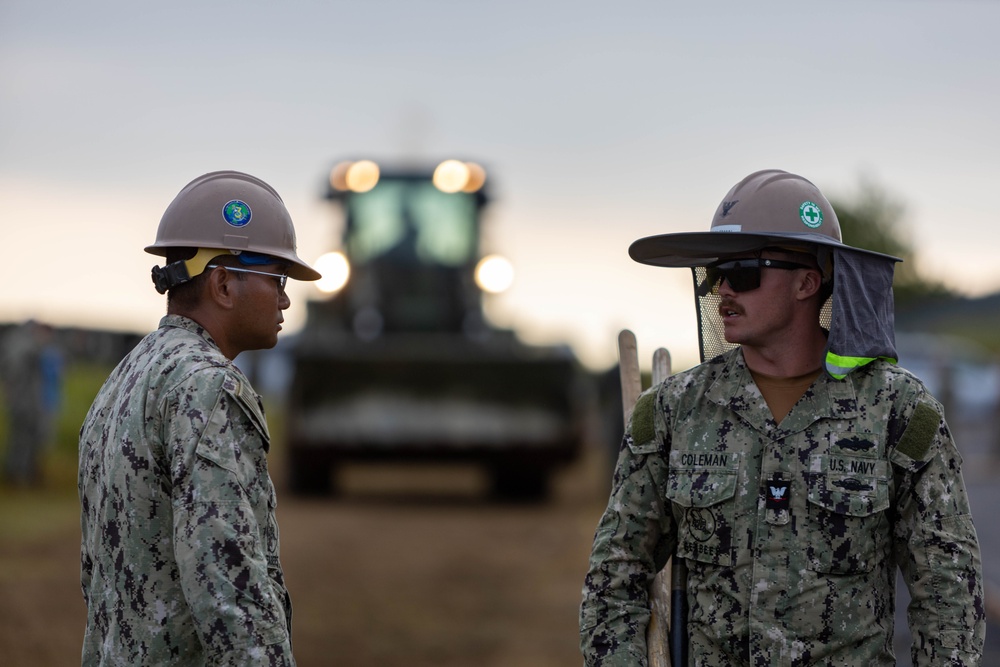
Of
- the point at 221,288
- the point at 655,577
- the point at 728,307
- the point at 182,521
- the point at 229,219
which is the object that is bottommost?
the point at 655,577

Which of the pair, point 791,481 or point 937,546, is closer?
point 937,546

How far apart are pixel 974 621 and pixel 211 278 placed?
180 centimetres

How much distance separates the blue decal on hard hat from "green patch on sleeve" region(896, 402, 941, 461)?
1.52 meters

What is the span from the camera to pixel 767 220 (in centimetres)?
317

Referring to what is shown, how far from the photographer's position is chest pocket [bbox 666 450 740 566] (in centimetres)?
301

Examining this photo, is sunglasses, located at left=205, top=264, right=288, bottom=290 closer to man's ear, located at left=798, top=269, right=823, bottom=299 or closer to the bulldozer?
man's ear, located at left=798, top=269, right=823, bottom=299

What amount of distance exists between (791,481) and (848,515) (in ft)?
0.47

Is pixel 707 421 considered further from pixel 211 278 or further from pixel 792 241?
pixel 211 278

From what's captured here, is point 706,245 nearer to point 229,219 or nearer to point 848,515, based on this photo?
point 848,515

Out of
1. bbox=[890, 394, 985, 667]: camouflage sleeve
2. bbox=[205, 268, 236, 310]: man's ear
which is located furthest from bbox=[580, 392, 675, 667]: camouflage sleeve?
bbox=[205, 268, 236, 310]: man's ear

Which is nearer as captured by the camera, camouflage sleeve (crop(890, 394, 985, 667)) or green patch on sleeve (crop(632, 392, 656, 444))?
camouflage sleeve (crop(890, 394, 985, 667))

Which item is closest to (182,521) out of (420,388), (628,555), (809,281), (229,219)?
(229,219)

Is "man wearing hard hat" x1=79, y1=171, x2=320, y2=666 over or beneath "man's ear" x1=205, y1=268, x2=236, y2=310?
beneath

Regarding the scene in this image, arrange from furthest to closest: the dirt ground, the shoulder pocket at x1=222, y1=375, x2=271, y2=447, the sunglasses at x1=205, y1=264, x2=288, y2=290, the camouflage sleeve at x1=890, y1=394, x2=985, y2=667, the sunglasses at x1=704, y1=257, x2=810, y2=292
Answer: the dirt ground
the sunglasses at x1=704, y1=257, x2=810, y2=292
the sunglasses at x1=205, y1=264, x2=288, y2=290
the camouflage sleeve at x1=890, y1=394, x2=985, y2=667
the shoulder pocket at x1=222, y1=375, x2=271, y2=447
